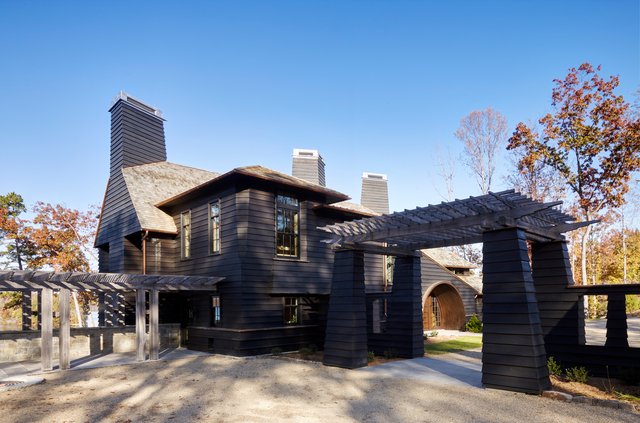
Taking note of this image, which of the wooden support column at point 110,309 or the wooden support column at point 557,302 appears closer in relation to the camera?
the wooden support column at point 557,302

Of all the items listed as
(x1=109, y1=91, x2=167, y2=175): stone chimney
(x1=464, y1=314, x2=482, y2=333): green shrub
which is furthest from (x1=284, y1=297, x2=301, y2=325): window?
(x1=464, y1=314, x2=482, y2=333): green shrub

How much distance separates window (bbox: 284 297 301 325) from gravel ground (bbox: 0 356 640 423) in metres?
4.74

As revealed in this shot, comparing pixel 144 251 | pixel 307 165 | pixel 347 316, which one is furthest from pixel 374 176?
pixel 347 316

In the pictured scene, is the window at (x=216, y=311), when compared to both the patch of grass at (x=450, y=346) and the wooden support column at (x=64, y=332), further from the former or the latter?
the patch of grass at (x=450, y=346)

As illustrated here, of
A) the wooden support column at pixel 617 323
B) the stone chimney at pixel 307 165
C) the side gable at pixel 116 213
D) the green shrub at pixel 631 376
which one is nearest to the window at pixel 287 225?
the side gable at pixel 116 213

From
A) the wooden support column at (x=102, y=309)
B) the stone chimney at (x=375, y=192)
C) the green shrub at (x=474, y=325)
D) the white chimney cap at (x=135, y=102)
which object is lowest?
the green shrub at (x=474, y=325)

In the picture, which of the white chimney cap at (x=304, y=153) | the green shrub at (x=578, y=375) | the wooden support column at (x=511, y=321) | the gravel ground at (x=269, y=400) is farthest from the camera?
the white chimney cap at (x=304, y=153)

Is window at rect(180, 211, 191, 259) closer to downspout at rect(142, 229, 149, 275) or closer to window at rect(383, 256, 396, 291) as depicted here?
downspout at rect(142, 229, 149, 275)

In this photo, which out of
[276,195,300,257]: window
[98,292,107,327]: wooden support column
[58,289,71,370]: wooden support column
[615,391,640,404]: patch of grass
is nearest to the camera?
[615,391,640,404]: patch of grass

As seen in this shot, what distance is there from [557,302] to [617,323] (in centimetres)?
122

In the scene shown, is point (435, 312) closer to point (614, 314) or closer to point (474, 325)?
point (474, 325)

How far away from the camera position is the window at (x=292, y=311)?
16375mm

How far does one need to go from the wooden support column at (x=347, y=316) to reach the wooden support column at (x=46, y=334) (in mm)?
7294

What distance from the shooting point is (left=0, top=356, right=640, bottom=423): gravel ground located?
7.27 m
